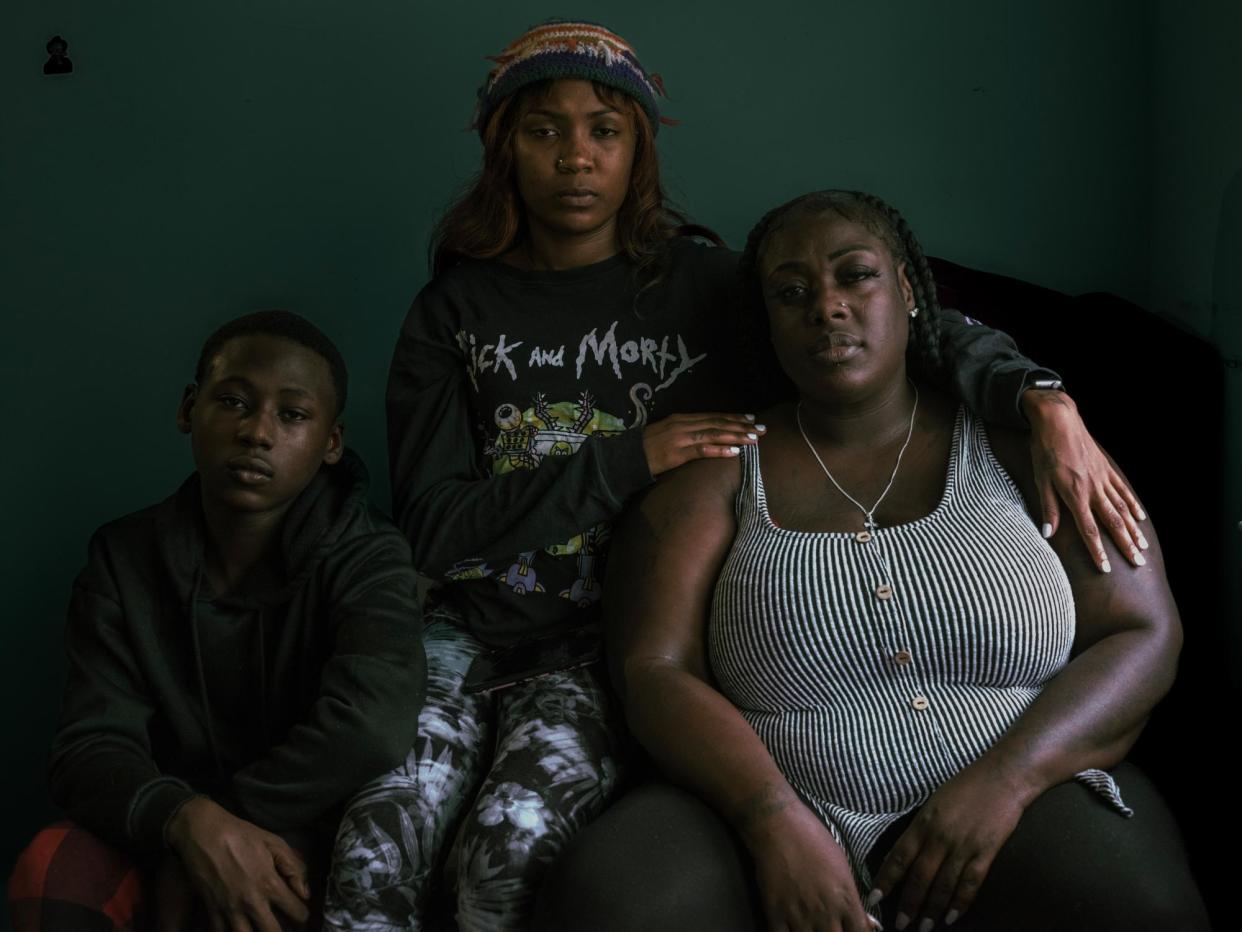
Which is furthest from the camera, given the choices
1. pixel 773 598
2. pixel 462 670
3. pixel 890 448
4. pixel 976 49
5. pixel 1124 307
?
pixel 976 49

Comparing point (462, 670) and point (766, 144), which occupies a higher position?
point (766, 144)

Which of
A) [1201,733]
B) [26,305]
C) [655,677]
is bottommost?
[1201,733]

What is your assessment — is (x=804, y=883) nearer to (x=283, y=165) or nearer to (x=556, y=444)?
(x=556, y=444)

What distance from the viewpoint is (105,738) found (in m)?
1.75

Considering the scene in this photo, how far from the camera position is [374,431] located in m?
2.58

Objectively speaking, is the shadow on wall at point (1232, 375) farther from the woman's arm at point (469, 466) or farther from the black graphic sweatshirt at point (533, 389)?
the woman's arm at point (469, 466)

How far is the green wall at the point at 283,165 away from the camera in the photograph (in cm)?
249

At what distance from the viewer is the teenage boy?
5.45 feet

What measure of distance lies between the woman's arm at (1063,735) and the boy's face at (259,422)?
1003mm

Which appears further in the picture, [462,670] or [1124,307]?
[1124,307]

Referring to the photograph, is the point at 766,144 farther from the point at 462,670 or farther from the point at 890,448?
the point at 462,670

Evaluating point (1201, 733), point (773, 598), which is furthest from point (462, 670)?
point (1201, 733)

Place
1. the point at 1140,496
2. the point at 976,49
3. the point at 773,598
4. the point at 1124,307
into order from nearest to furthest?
the point at 773,598, the point at 1140,496, the point at 1124,307, the point at 976,49

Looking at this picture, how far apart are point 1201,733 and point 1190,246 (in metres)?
0.85
